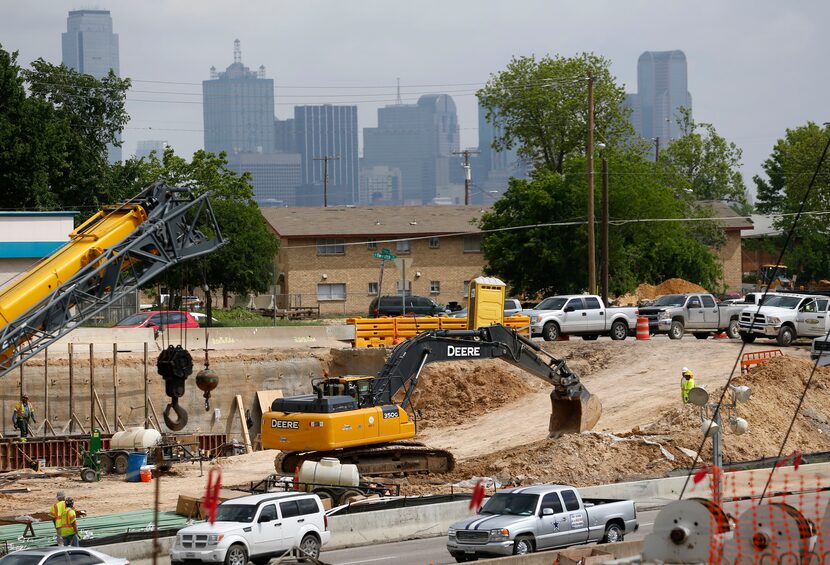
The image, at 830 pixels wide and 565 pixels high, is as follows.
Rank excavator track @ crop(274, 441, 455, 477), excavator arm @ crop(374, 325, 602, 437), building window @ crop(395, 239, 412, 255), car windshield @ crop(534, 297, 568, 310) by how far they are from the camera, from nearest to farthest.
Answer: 1. excavator track @ crop(274, 441, 455, 477)
2. excavator arm @ crop(374, 325, 602, 437)
3. car windshield @ crop(534, 297, 568, 310)
4. building window @ crop(395, 239, 412, 255)

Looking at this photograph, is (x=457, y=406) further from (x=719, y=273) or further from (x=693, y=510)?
(x=719, y=273)

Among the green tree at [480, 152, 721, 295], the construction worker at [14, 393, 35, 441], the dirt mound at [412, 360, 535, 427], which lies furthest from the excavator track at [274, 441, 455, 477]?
the green tree at [480, 152, 721, 295]

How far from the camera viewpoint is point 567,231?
216 feet

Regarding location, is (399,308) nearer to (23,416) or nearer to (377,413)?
(23,416)

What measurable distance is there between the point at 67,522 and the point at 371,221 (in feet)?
202

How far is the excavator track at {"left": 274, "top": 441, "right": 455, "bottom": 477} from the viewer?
2883 cm

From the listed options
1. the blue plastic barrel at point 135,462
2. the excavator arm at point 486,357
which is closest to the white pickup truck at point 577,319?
the excavator arm at point 486,357

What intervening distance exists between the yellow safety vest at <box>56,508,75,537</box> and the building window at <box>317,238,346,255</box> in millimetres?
57754

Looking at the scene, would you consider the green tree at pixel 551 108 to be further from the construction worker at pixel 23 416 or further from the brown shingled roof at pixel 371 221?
the construction worker at pixel 23 416

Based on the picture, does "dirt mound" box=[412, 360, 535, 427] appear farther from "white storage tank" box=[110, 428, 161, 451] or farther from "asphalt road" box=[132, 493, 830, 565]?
"asphalt road" box=[132, 493, 830, 565]

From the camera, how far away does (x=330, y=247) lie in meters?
79.9

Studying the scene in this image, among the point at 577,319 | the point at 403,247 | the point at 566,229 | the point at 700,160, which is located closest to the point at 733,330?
the point at 577,319

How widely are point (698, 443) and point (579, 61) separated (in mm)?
62395

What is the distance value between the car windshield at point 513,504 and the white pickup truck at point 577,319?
27248 millimetres
